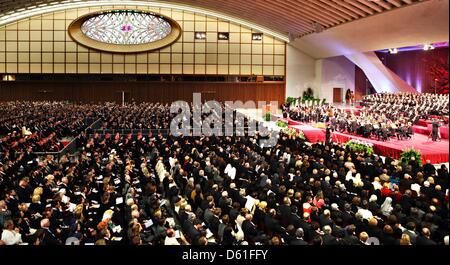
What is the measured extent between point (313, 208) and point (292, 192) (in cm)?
143

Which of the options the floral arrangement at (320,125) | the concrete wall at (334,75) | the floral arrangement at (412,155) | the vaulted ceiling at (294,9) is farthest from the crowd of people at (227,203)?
the concrete wall at (334,75)

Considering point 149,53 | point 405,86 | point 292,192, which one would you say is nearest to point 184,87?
point 149,53

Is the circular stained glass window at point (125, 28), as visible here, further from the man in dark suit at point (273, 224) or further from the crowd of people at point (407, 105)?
the man in dark suit at point (273, 224)

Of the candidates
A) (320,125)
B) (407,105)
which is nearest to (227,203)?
(320,125)

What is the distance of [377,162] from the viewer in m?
13.6

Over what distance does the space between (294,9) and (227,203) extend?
76.3ft

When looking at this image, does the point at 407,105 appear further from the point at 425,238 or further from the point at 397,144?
the point at 425,238

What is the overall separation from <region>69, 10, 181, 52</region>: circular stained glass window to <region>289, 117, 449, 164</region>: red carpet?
22.3 metres

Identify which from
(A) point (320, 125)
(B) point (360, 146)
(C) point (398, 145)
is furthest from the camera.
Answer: (A) point (320, 125)

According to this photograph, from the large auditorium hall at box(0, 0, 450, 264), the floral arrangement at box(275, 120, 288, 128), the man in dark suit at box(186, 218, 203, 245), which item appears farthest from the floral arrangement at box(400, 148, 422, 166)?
the floral arrangement at box(275, 120, 288, 128)

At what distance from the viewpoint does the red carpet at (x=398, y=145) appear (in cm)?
1603

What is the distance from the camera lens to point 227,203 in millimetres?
9477
